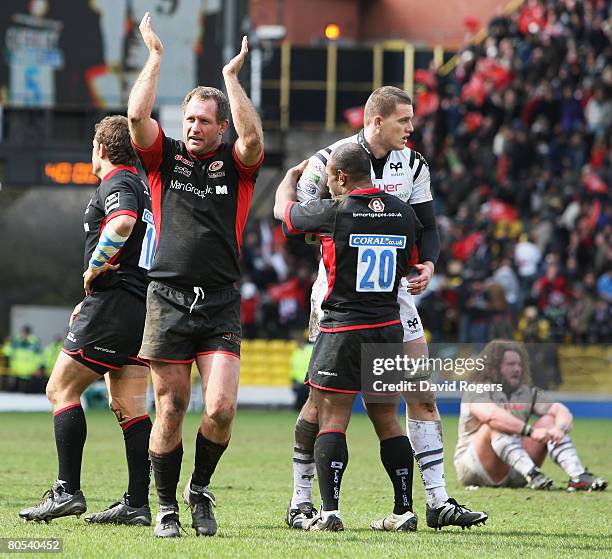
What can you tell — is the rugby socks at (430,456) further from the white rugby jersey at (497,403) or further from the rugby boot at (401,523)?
the white rugby jersey at (497,403)

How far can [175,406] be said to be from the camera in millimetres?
7117

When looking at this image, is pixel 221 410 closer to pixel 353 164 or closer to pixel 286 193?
pixel 286 193

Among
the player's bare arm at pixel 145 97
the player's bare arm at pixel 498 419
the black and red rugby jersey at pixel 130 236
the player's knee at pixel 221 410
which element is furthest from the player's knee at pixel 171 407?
the player's bare arm at pixel 498 419

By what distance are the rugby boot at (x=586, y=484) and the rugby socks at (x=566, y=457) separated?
4cm

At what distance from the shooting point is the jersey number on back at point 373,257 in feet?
24.0

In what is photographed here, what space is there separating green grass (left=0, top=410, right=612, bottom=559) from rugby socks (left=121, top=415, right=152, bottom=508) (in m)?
0.29

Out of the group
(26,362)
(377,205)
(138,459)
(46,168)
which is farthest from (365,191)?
(26,362)

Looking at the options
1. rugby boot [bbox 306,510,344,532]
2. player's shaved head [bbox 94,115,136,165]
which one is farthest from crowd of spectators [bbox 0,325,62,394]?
rugby boot [bbox 306,510,344,532]

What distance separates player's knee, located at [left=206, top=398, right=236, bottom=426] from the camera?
23.2 ft

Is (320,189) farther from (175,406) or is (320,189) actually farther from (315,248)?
(315,248)

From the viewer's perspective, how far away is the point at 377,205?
7340 mm

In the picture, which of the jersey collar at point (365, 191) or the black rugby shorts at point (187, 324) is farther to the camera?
the jersey collar at point (365, 191)

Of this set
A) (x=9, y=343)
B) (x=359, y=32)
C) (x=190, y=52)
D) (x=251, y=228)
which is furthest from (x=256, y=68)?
(x=359, y=32)

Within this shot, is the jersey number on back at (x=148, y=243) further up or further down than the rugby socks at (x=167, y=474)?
further up
